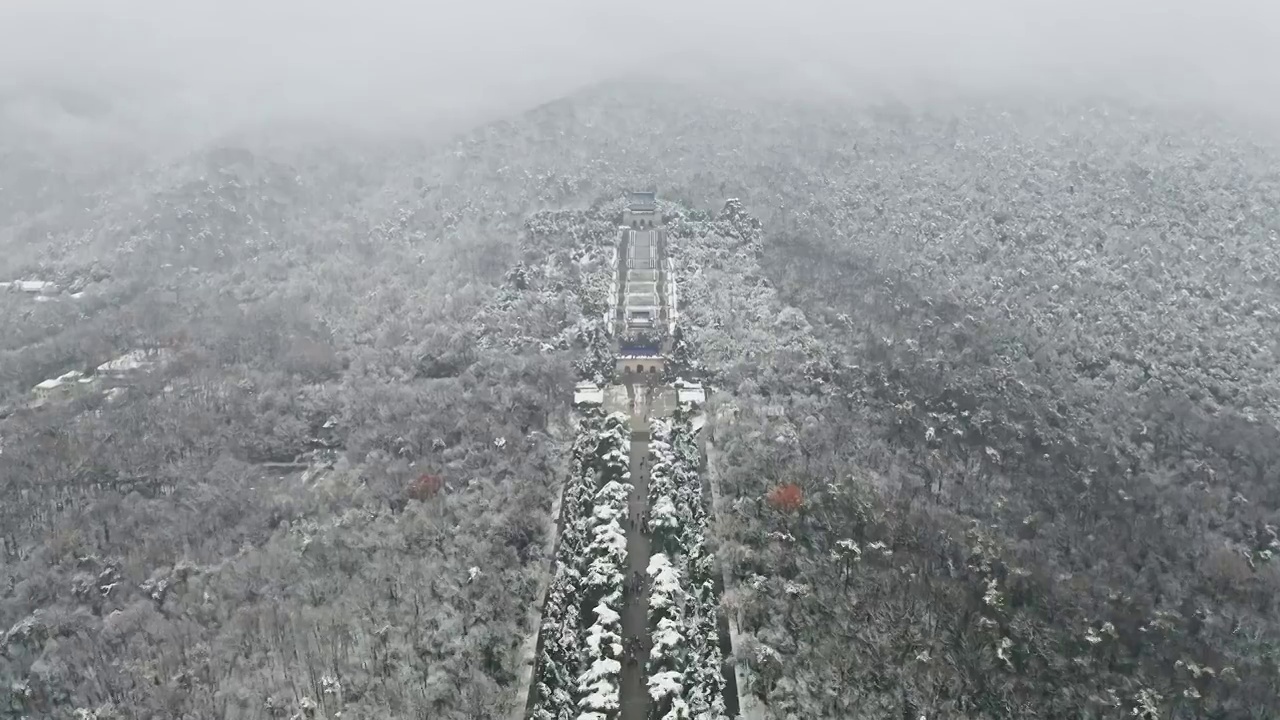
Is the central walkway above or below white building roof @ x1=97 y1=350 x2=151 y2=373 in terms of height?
below

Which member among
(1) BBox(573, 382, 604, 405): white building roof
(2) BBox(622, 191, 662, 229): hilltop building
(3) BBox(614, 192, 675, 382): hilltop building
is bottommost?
(1) BBox(573, 382, 604, 405): white building roof

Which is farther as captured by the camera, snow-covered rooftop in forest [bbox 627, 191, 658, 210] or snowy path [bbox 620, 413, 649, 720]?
snow-covered rooftop in forest [bbox 627, 191, 658, 210]

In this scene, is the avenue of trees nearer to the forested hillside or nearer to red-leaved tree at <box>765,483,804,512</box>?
the forested hillside

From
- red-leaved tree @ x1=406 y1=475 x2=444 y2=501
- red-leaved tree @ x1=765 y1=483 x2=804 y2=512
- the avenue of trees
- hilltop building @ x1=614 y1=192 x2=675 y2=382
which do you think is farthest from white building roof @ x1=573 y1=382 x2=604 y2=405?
red-leaved tree @ x1=765 y1=483 x2=804 y2=512

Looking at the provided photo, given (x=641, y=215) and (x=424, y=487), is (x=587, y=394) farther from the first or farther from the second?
(x=641, y=215)

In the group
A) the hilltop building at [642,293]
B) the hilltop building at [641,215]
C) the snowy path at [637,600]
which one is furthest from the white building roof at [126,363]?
the hilltop building at [641,215]

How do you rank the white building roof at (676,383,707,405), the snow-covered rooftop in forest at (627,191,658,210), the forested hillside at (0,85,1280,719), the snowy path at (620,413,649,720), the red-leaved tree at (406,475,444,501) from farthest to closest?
the snow-covered rooftop in forest at (627,191,658,210) < the white building roof at (676,383,707,405) < the red-leaved tree at (406,475,444,501) < the forested hillside at (0,85,1280,719) < the snowy path at (620,413,649,720)

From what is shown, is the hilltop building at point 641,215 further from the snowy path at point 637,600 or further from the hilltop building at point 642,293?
the snowy path at point 637,600
